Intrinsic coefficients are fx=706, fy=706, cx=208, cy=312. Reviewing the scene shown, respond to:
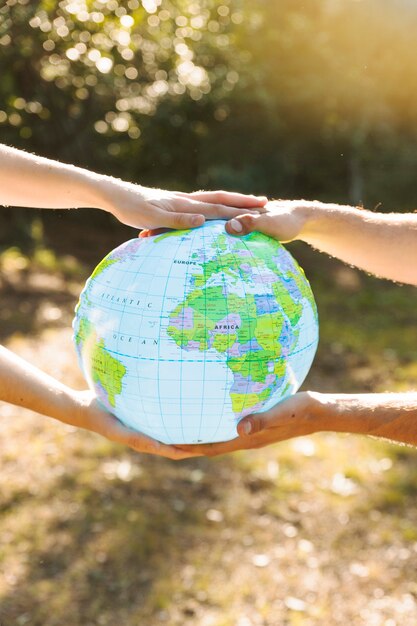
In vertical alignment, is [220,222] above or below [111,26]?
below

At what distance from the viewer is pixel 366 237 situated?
2725 mm

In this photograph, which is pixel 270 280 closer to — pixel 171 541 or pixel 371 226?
pixel 371 226

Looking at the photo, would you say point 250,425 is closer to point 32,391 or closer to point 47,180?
point 32,391

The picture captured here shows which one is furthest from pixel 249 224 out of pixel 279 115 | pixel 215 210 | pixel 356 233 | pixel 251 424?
pixel 279 115

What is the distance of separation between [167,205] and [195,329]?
0.49 metres

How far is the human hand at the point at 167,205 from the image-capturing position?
2.36 metres

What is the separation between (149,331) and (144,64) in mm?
7435

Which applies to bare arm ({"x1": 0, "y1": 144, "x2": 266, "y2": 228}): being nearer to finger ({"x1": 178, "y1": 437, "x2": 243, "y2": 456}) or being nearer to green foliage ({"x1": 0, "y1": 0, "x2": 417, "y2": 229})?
finger ({"x1": 178, "y1": 437, "x2": 243, "y2": 456})

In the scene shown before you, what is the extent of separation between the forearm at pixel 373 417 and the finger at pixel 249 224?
687 millimetres

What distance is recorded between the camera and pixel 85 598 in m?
3.93

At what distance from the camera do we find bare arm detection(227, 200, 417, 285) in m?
2.56

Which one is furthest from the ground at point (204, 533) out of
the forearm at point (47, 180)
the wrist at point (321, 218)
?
the forearm at point (47, 180)

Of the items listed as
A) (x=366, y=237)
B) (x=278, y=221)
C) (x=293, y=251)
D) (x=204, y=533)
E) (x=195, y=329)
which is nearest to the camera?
(x=195, y=329)

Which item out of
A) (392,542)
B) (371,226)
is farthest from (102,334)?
(392,542)
